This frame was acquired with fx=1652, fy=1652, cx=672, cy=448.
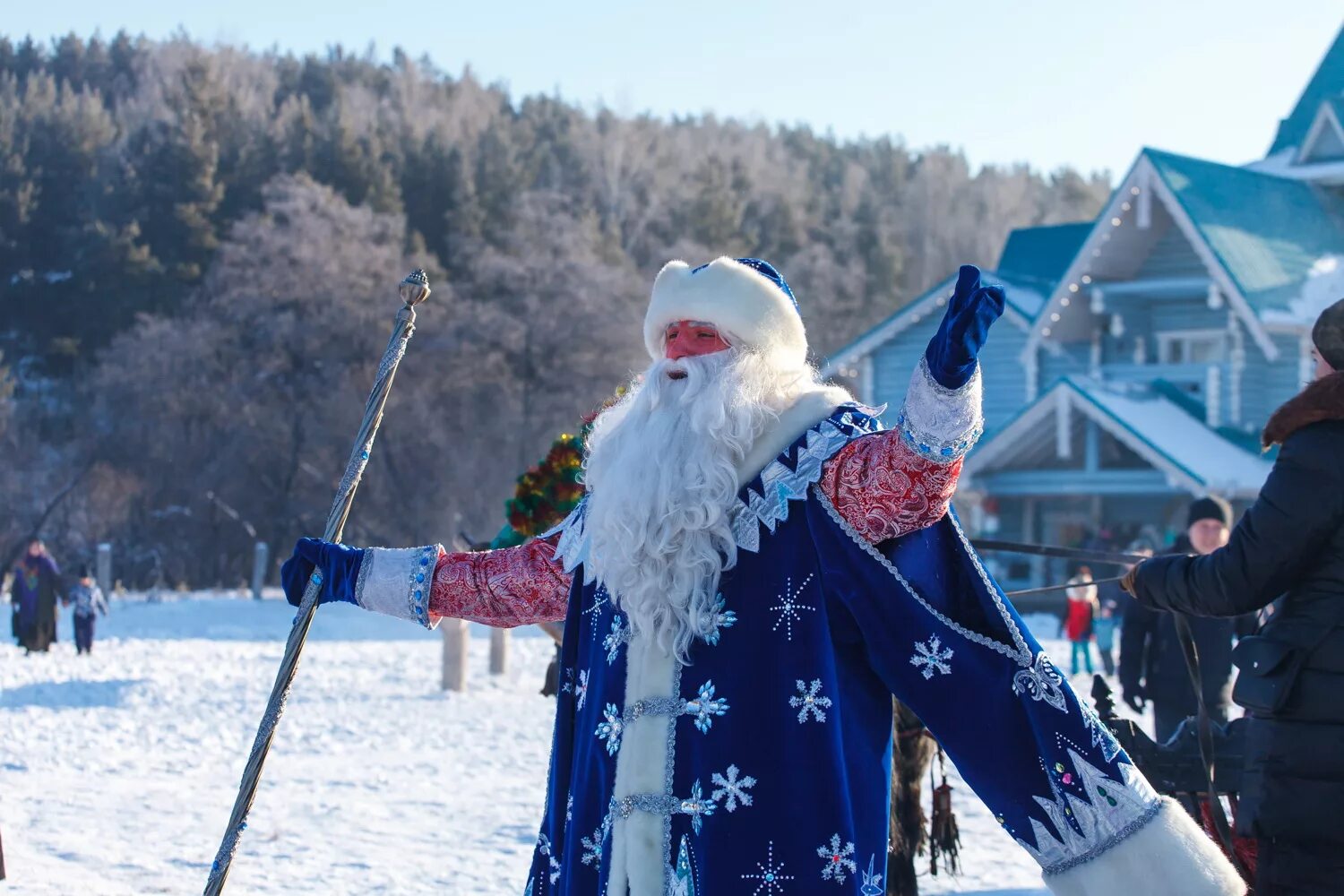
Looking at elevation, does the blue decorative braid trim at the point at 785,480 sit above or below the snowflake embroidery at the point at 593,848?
above

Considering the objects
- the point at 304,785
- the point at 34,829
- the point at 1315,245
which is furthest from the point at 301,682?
the point at 1315,245

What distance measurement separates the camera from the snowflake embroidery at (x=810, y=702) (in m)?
3.37

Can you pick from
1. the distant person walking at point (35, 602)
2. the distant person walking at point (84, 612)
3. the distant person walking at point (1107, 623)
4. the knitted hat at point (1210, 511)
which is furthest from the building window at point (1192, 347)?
the knitted hat at point (1210, 511)

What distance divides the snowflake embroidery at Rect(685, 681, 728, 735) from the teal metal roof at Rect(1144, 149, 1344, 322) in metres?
21.7

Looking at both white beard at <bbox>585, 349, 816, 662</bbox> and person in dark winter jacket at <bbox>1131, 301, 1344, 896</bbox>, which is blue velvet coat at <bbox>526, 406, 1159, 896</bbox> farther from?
person in dark winter jacket at <bbox>1131, 301, 1344, 896</bbox>

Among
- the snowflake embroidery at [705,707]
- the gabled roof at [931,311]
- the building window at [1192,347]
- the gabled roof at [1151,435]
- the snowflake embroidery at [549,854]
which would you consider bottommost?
the snowflake embroidery at [549,854]

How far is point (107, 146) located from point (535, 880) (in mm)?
50416

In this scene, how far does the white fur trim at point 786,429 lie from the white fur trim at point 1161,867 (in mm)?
1065

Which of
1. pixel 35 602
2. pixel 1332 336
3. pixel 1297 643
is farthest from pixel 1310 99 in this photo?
pixel 1297 643

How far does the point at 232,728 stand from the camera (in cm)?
1222

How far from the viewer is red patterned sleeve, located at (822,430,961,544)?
10.7ft

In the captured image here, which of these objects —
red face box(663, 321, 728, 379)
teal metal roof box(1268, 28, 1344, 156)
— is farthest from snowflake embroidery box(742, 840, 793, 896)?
teal metal roof box(1268, 28, 1344, 156)

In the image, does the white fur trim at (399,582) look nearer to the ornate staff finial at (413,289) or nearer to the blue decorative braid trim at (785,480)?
the ornate staff finial at (413,289)

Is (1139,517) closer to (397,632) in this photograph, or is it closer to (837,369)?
(837,369)
